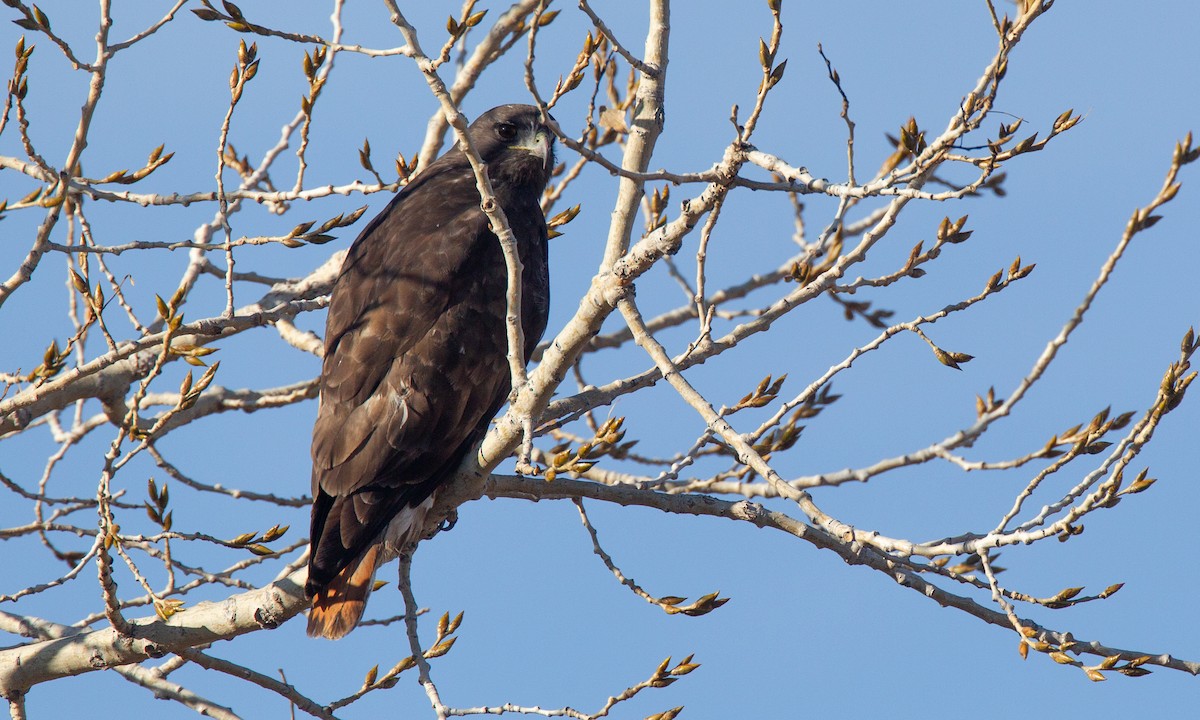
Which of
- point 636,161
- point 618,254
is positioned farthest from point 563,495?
point 636,161

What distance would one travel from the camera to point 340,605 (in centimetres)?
454

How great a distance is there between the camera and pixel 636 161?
4.21m

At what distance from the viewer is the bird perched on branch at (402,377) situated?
457 cm

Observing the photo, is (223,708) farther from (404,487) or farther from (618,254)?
(618,254)

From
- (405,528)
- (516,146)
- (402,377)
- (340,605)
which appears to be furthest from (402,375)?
(516,146)

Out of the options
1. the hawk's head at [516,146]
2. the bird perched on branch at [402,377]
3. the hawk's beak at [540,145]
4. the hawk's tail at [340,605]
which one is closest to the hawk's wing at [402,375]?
the bird perched on branch at [402,377]

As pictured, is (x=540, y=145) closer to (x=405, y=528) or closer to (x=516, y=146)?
(x=516, y=146)

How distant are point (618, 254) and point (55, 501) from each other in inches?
117

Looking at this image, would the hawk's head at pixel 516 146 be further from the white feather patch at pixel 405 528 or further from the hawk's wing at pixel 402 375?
the white feather patch at pixel 405 528

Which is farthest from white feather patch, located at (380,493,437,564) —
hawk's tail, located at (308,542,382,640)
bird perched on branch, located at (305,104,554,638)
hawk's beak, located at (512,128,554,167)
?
hawk's beak, located at (512,128,554,167)

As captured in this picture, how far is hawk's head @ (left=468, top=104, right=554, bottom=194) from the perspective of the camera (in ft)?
19.3

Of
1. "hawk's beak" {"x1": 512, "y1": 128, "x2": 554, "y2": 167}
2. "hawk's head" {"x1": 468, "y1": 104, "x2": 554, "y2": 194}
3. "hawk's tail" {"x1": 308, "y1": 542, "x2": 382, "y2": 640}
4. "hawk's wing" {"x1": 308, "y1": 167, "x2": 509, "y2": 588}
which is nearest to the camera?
"hawk's tail" {"x1": 308, "y1": 542, "x2": 382, "y2": 640}

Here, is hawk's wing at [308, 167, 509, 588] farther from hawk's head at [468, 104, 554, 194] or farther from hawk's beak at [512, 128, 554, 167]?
hawk's beak at [512, 128, 554, 167]

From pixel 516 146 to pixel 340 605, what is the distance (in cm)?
264
